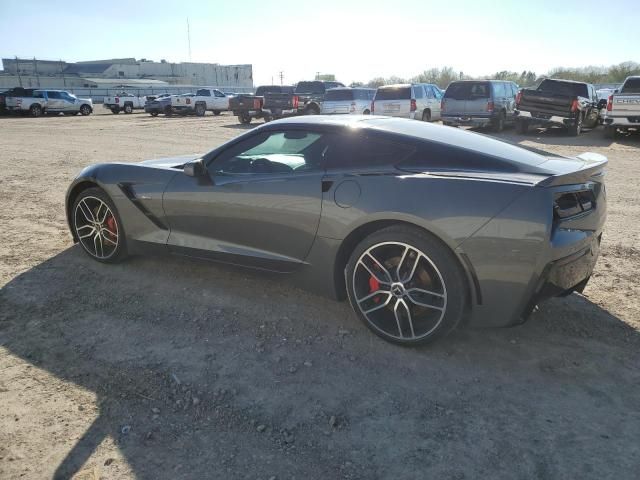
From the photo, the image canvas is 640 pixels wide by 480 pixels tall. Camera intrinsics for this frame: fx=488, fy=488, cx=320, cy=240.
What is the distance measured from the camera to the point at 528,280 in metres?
2.71

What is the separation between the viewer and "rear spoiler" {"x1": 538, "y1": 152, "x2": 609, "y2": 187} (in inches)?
108

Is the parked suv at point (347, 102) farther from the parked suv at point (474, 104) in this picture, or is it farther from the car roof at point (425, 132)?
the car roof at point (425, 132)

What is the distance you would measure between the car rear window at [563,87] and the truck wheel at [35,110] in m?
27.8

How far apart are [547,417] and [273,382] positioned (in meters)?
1.47

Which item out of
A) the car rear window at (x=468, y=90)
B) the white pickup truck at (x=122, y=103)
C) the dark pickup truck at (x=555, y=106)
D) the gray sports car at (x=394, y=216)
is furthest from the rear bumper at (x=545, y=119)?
the white pickup truck at (x=122, y=103)

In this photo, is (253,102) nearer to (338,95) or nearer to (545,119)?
(338,95)

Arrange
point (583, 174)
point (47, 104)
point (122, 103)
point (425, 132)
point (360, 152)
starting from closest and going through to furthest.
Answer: point (583, 174)
point (360, 152)
point (425, 132)
point (47, 104)
point (122, 103)

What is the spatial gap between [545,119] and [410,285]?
594 inches

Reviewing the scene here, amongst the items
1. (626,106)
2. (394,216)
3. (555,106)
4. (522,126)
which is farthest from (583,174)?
(522,126)

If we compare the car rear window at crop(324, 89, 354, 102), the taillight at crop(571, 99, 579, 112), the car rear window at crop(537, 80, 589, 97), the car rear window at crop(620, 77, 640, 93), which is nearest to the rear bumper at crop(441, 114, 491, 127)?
the car rear window at crop(537, 80, 589, 97)

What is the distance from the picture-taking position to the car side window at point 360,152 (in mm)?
3197

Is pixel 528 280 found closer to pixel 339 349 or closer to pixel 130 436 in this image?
pixel 339 349

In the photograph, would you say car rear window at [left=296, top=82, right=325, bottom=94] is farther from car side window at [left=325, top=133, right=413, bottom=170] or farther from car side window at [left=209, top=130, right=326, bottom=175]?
car side window at [left=325, top=133, right=413, bottom=170]

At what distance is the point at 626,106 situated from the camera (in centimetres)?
1404
